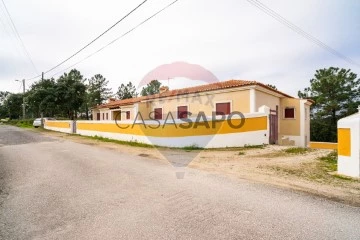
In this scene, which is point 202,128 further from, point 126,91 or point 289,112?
point 126,91

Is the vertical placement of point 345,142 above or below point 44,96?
below

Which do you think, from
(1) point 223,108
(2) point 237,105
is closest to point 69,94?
(1) point 223,108

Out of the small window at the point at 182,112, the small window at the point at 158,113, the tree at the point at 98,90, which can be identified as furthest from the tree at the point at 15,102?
the small window at the point at 182,112

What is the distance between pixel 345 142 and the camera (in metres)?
6.82

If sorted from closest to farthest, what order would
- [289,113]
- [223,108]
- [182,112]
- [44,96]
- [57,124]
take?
[223,108]
[182,112]
[289,113]
[57,124]
[44,96]

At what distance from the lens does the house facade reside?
1616 centimetres

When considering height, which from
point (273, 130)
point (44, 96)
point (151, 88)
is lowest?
point (273, 130)

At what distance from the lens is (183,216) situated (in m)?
3.95

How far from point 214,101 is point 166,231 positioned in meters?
14.8

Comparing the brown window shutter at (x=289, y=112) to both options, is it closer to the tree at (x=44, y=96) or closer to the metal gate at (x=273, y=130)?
the metal gate at (x=273, y=130)

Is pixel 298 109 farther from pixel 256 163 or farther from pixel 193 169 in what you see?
pixel 193 169

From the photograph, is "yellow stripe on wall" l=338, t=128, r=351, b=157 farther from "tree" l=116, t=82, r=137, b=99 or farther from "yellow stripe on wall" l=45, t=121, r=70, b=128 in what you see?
"tree" l=116, t=82, r=137, b=99

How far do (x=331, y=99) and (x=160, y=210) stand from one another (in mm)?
43412

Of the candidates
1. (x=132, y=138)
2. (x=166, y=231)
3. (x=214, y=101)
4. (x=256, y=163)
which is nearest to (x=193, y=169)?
(x=256, y=163)
